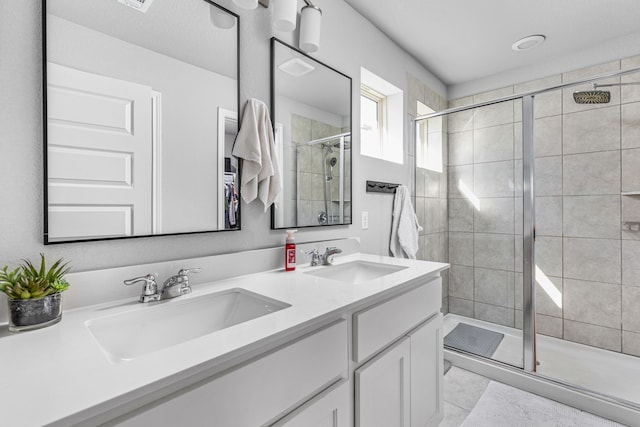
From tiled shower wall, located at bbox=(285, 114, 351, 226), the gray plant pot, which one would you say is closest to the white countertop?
the gray plant pot

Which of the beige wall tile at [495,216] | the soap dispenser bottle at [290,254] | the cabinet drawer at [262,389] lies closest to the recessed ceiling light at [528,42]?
the beige wall tile at [495,216]

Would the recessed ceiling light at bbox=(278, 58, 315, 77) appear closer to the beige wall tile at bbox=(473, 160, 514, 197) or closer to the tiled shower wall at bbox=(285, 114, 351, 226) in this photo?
the tiled shower wall at bbox=(285, 114, 351, 226)

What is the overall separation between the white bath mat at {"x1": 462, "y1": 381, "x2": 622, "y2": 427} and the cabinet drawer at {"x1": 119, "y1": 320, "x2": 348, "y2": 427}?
1.25m

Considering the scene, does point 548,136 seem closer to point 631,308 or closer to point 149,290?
point 631,308

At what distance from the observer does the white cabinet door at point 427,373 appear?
1.27m

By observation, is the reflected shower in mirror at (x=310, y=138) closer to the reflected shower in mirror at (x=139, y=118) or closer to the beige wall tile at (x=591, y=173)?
the reflected shower in mirror at (x=139, y=118)

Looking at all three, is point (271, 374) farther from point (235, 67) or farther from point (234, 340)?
point (235, 67)

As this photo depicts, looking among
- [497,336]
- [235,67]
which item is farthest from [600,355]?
[235,67]

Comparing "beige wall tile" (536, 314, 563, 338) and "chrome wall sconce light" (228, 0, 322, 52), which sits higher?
"chrome wall sconce light" (228, 0, 322, 52)

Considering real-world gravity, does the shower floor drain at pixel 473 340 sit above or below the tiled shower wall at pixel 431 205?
below

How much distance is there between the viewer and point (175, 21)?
109cm

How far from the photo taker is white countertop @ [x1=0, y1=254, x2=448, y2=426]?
438 mm

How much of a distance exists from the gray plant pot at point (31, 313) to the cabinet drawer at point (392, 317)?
2.60 feet

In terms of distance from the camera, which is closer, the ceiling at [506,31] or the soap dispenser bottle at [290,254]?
the soap dispenser bottle at [290,254]
